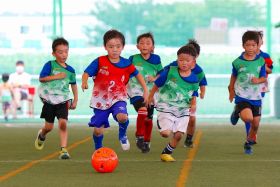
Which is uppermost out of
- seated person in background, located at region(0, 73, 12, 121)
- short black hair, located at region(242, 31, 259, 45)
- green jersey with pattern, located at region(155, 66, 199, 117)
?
short black hair, located at region(242, 31, 259, 45)

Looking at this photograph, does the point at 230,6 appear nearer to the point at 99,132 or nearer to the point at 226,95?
the point at 226,95

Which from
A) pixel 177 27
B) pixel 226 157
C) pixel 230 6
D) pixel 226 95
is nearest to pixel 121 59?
pixel 226 157

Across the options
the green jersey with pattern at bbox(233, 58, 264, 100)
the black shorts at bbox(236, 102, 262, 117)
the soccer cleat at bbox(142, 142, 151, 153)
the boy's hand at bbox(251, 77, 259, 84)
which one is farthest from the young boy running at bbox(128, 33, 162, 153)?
the boy's hand at bbox(251, 77, 259, 84)

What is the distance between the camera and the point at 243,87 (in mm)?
14961

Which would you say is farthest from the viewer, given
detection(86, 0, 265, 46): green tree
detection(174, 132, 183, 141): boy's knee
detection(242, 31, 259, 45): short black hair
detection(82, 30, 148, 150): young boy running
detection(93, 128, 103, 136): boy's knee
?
detection(86, 0, 265, 46): green tree

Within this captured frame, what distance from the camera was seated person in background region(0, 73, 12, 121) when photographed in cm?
3198

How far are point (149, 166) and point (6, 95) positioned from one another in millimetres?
20142

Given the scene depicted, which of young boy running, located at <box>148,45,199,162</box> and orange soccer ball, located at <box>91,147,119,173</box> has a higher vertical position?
young boy running, located at <box>148,45,199,162</box>

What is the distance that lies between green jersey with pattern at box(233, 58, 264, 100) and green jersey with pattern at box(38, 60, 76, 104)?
256 cm

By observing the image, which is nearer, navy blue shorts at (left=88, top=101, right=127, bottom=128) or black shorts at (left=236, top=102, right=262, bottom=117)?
navy blue shorts at (left=88, top=101, right=127, bottom=128)

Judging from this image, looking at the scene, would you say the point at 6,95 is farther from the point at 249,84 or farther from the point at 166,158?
the point at 166,158

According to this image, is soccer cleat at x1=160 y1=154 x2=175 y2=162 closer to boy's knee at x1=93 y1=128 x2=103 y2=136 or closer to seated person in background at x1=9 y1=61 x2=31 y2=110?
boy's knee at x1=93 y1=128 x2=103 y2=136

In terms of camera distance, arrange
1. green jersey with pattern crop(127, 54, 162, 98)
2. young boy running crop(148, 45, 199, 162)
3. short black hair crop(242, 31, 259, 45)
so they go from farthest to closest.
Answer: green jersey with pattern crop(127, 54, 162, 98) < short black hair crop(242, 31, 259, 45) < young boy running crop(148, 45, 199, 162)

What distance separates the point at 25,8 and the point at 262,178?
110 ft
